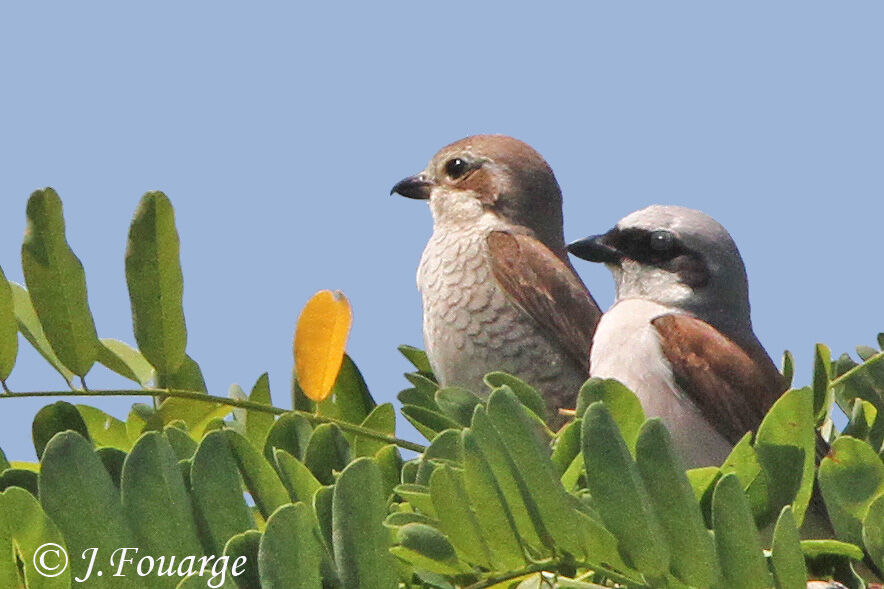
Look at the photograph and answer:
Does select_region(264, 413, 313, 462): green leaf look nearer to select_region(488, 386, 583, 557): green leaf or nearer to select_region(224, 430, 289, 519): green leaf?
select_region(224, 430, 289, 519): green leaf

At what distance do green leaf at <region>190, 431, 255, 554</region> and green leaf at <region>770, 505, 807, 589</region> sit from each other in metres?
0.81

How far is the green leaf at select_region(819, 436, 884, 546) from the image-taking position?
7.98ft

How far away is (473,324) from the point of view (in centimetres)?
495

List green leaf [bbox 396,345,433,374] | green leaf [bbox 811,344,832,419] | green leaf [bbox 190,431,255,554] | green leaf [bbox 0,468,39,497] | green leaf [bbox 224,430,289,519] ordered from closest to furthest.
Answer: green leaf [bbox 190,431,255,554] < green leaf [bbox 224,430,289,519] < green leaf [bbox 0,468,39,497] < green leaf [bbox 811,344,832,419] < green leaf [bbox 396,345,433,374]

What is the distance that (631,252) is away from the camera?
15.1 ft

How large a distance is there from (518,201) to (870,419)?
8.63 feet

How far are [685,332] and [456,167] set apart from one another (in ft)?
6.10

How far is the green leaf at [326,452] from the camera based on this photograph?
2.60 meters

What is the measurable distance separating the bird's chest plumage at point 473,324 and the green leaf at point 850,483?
7.15 feet

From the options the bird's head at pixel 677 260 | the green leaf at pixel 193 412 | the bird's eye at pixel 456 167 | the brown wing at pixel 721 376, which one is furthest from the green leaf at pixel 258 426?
the bird's eye at pixel 456 167

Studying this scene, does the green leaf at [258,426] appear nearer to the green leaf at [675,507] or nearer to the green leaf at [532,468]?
the green leaf at [532,468]

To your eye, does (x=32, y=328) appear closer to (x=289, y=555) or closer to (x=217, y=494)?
(x=217, y=494)

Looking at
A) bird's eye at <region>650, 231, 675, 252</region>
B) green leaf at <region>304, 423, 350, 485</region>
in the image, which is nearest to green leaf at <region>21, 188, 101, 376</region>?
green leaf at <region>304, 423, 350, 485</region>

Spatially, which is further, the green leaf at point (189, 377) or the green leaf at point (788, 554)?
the green leaf at point (189, 377)
